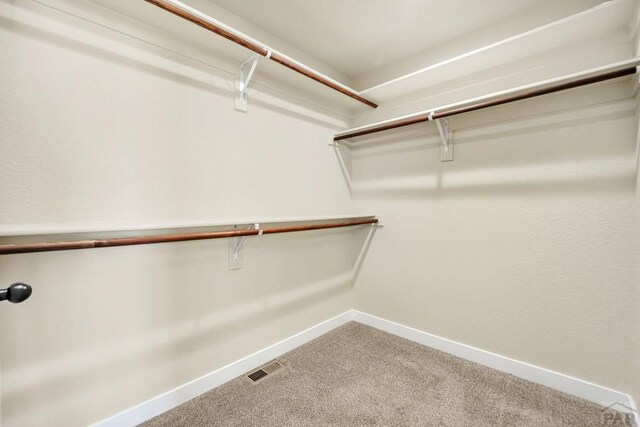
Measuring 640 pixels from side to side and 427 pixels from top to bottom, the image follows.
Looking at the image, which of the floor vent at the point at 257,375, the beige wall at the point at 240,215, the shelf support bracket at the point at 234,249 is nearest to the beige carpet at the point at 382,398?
the floor vent at the point at 257,375

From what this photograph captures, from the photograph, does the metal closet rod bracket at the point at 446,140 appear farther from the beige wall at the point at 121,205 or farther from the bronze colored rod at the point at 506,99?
the beige wall at the point at 121,205

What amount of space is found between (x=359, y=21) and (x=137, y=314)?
2.10 metres

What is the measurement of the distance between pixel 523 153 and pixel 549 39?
0.60 metres

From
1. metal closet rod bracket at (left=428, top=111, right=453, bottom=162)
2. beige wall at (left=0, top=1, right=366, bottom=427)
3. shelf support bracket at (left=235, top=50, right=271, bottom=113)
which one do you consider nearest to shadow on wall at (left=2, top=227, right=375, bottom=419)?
beige wall at (left=0, top=1, right=366, bottom=427)

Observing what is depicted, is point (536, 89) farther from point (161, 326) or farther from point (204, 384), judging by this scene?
point (204, 384)

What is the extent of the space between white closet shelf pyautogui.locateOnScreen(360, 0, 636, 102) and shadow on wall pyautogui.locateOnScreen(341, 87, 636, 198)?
0.28 metres

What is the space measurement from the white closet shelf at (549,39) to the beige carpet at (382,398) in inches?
75.5

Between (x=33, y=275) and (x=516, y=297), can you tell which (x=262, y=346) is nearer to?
(x=33, y=275)

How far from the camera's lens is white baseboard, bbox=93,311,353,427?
1298mm

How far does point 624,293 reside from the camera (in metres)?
1.39

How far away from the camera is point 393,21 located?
1.75 metres

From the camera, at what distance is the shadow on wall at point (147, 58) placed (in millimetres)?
1103

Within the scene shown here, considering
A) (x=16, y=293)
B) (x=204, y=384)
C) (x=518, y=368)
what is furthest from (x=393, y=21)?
(x=204, y=384)

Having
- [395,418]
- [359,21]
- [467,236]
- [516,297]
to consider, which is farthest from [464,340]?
[359,21]
